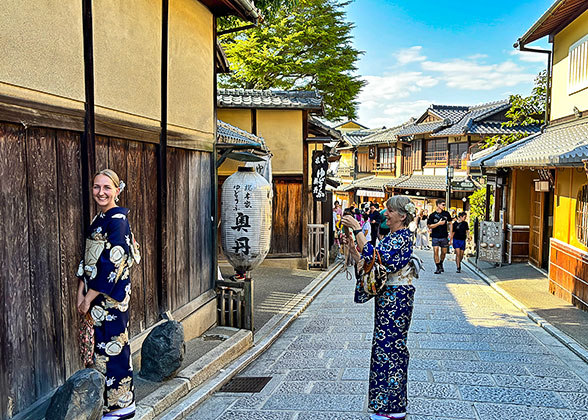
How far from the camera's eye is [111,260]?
4383mm

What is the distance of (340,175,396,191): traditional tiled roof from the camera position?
41.4 m

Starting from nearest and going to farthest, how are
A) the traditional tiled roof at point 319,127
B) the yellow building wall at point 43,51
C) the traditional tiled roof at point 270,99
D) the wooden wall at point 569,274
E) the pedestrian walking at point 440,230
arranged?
the yellow building wall at point 43,51
the wooden wall at point 569,274
the traditional tiled roof at point 270,99
the pedestrian walking at point 440,230
the traditional tiled roof at point 319,127

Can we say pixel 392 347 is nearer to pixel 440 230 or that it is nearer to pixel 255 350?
pixel 255 350

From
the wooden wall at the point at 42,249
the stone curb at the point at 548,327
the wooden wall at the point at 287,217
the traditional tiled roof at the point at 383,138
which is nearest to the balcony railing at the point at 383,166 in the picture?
the traditional tiled roof at the point at 383,138

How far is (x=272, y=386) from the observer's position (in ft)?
20.2

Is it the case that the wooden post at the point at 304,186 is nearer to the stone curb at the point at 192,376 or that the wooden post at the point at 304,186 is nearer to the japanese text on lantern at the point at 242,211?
the japanese text on lantern at the point at 242,211

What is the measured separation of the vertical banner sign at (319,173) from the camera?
16703mm

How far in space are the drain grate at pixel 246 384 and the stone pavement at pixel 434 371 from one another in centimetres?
14

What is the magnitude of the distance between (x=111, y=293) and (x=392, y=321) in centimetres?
266

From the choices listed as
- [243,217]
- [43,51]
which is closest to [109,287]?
[43,51]

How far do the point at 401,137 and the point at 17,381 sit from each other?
118 feet

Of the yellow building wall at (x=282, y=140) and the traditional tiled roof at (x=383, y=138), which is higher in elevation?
the traditional tiled roof at (x=383, y=138)

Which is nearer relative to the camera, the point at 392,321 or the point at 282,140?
the point at 392,321

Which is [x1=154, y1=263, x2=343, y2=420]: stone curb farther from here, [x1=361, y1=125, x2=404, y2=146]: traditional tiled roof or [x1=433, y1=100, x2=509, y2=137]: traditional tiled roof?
[x1=361, y1=125, x2=404, y2=146]: traditional tiled roof
